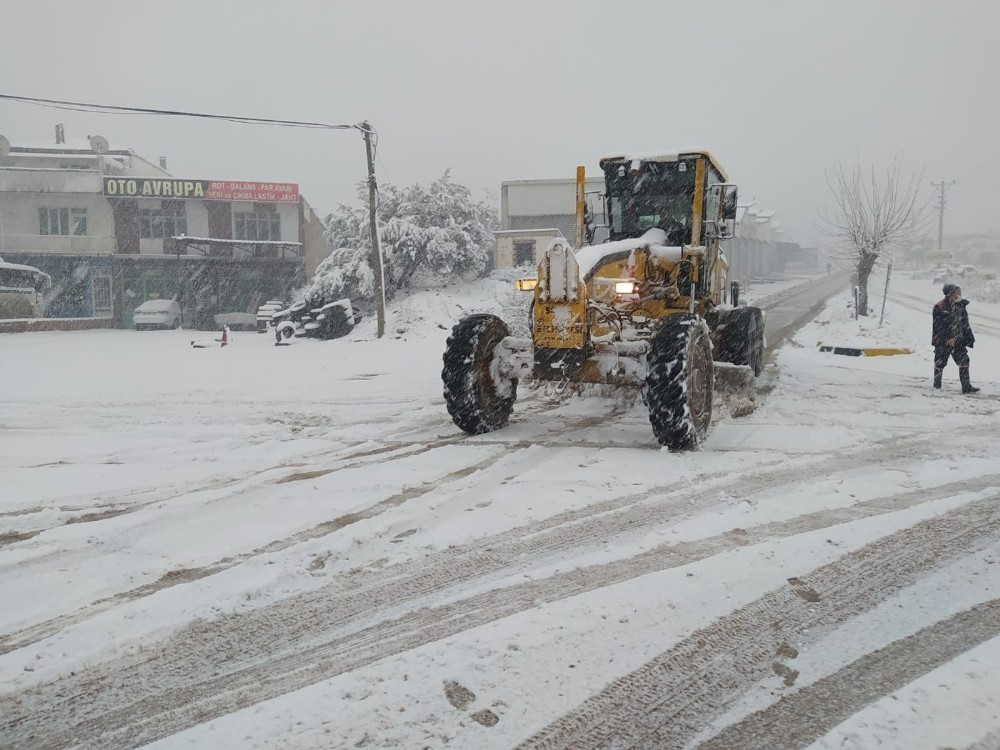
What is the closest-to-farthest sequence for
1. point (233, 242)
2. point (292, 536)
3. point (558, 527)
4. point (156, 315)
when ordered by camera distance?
point (292, 536), point (558, 527), point (156, 315), point (233, 242)

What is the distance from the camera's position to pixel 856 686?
2633mm

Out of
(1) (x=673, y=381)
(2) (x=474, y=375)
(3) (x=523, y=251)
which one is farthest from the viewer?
(3) (x=523, y=251)

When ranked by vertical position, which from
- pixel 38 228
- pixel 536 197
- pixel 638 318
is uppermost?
pixel 536 197

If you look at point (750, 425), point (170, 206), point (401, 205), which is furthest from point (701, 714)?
point (170, 206)

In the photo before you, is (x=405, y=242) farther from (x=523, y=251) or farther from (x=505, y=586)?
(x=505, y=586)

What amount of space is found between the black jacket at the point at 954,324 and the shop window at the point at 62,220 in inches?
1481

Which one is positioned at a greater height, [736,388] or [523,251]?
[523,251]

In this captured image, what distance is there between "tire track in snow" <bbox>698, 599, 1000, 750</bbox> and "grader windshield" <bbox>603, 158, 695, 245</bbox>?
5.26 metres

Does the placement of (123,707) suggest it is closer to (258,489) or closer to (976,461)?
(258,489)

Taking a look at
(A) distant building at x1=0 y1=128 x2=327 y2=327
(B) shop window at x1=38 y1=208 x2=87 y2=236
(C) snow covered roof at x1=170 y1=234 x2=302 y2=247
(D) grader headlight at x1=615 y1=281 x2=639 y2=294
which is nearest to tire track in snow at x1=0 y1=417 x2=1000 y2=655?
(D) grader headlight at x1=615 y1=281 x2=639 y2=294

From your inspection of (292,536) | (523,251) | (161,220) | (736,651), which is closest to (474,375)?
(292,536)

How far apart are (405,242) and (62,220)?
21349mm

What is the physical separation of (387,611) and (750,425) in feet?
16.2

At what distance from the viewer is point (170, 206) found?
3534 cm
